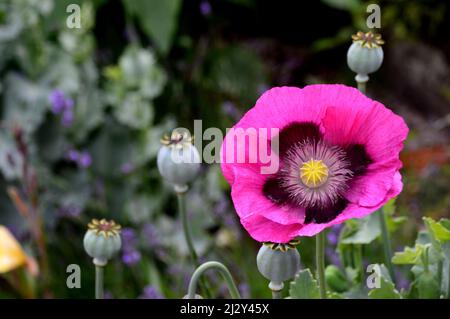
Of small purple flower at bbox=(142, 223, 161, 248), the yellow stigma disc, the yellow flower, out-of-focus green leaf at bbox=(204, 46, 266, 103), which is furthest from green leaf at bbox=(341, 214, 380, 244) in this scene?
out-of-focus green leaf at bbox=(204, 46, 266, 103)

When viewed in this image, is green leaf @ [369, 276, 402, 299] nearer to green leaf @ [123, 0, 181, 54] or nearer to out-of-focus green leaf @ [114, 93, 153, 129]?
out-of-focus green leaf @ [114, 93, 153, 129]

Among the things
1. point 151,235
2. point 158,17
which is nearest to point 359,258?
point 151,235

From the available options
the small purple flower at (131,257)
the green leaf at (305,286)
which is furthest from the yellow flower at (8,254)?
the green leaf at (305,286)

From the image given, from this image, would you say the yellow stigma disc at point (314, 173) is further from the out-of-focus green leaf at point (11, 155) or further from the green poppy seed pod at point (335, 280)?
the out-of-focus green leaf at point (11, 155)

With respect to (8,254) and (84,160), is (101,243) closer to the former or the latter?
(8,254)

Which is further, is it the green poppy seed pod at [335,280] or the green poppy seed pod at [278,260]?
the green poppy seed pod at [335,280]

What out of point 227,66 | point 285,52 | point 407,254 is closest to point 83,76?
point 227,66

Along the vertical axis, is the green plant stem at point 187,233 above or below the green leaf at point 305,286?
above
